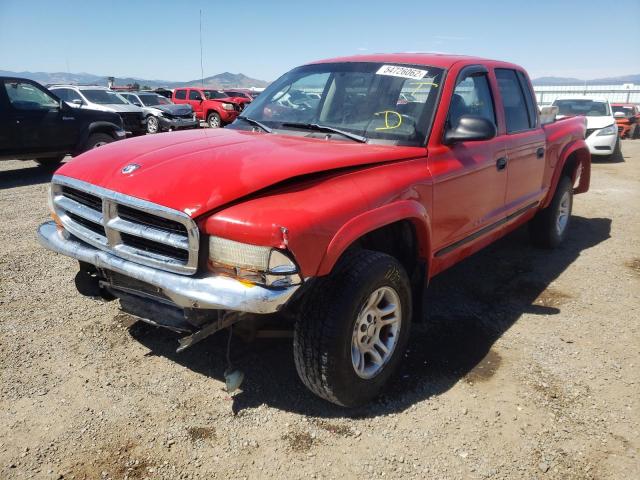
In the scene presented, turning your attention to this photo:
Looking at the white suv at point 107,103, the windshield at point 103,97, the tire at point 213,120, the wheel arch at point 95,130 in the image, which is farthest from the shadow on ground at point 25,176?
the tire at point 213,120

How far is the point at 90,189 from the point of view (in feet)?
8.66

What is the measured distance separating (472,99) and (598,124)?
1131cm

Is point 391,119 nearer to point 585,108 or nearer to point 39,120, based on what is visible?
point 39,120

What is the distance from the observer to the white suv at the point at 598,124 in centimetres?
1265

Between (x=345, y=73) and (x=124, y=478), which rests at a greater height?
(x=345, y=73)

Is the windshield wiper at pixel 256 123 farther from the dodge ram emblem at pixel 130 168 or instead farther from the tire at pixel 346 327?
the tire at pixel 346 327

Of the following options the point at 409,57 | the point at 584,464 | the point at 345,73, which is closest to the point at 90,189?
the point at 345,73

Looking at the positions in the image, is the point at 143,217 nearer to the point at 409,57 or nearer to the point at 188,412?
the point at 188,412

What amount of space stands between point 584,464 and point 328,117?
250 centimetres

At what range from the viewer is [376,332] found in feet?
9.27

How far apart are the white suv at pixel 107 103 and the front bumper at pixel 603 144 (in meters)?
12.8

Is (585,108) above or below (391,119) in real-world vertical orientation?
above

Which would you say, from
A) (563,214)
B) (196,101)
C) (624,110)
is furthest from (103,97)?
(624,110)

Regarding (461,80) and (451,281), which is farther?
(451,281)
